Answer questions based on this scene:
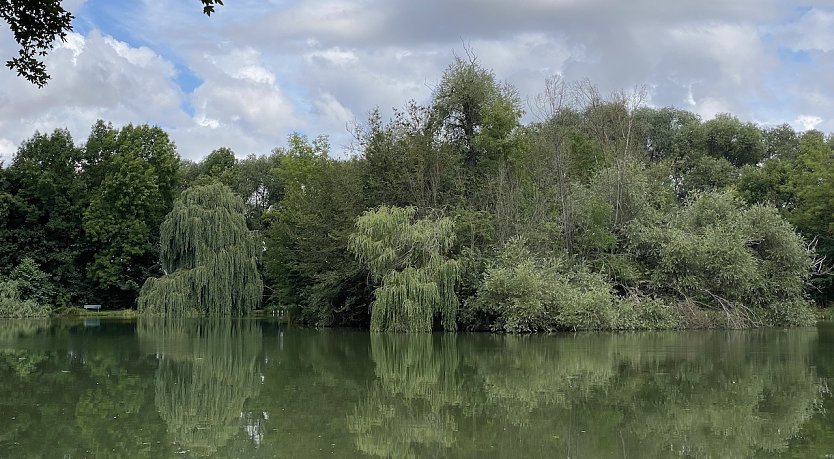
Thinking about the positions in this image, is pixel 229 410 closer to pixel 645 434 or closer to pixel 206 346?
pixel 645 434

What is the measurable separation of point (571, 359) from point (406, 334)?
8.63 meters

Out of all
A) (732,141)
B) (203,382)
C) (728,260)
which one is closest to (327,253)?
(728,260)

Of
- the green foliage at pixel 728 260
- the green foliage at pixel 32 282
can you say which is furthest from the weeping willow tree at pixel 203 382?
the green foliage at pixel 32 282

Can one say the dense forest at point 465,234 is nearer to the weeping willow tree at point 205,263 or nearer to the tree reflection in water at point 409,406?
the weeping willow tree at point 205,263

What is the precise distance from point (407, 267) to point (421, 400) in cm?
1360

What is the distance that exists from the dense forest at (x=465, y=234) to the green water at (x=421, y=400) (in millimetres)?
5350

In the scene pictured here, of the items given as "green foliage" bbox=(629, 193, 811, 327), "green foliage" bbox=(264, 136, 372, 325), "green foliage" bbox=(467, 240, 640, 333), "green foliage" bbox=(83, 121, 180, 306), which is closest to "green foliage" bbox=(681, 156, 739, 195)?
"green foliage" bbox=(629, 193, 811, 327)

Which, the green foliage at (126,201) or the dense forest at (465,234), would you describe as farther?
the green foliage at (126,201)

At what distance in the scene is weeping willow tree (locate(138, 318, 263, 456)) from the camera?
9.03 metres

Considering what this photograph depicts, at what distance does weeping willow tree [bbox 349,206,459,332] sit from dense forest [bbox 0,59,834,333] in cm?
6

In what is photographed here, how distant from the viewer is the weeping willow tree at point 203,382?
29.6ft

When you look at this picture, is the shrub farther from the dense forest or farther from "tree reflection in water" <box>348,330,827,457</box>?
"tree reflection in water" <box>348,330,827,457</box>

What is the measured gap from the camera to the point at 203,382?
1350cm

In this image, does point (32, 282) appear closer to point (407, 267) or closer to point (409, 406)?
point (407, 267)
